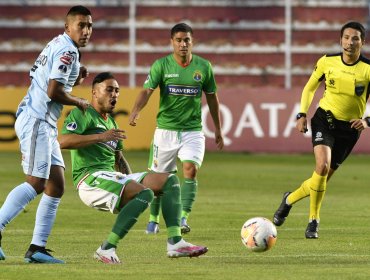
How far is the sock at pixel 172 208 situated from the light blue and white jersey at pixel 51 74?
1064 millimetres

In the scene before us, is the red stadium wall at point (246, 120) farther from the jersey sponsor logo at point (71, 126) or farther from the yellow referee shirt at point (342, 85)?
the jersey sponsor logo at point (71, 126)

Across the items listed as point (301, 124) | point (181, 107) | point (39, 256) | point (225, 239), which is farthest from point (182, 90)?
point (39, 256)

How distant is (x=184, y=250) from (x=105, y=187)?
30.8 inches

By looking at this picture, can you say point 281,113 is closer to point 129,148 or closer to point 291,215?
point 129,148

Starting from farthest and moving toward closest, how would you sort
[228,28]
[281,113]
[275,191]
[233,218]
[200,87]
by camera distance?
1. [228,28]
2. [281,113]
3. [275,191]
4. [233,218]
5. [200,87]

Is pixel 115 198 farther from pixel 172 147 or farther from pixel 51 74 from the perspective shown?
pixel 172 147

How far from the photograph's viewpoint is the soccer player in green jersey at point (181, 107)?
40.4 ft

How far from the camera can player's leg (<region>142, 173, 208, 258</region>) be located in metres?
8.99

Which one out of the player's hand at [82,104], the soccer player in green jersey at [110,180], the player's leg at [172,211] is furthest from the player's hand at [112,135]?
the player's leg at [172,211]

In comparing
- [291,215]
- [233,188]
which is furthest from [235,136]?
[291,215]

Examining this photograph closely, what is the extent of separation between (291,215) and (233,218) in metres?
0.93

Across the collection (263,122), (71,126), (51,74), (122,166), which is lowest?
(263,122)

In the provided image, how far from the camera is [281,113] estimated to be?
25.4 meters

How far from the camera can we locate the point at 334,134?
39.1 ft
